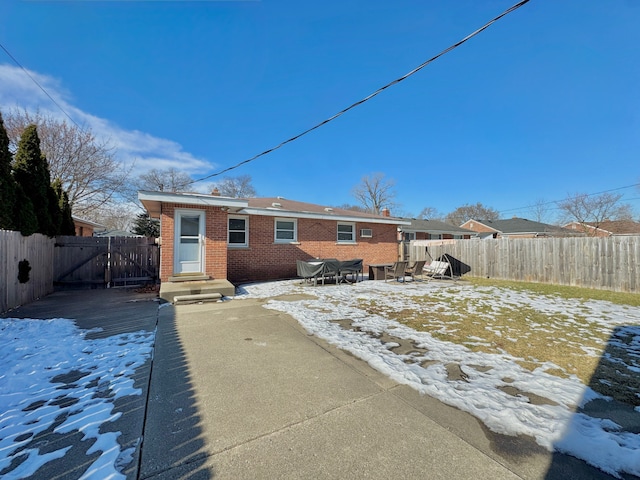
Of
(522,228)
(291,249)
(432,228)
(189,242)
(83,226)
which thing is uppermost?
(522,228)

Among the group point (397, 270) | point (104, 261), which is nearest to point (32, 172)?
point (104, 261)

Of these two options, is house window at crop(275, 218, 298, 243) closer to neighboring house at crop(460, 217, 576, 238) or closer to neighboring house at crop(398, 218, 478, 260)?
neighboring house at crop(398, 218, 478, 260)

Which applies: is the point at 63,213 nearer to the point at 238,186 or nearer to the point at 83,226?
the point at 83,226

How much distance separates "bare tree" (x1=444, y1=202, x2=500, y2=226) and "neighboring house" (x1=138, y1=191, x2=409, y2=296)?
39220 millimetres

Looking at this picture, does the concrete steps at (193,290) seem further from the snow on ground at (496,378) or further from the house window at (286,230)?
the house window at (286,230)

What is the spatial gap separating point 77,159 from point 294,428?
79.8ft

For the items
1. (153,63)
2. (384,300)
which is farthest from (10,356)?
(153,63)

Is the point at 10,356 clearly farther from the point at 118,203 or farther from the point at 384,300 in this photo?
the point at 118,203

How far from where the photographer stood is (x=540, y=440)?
212 centimetres

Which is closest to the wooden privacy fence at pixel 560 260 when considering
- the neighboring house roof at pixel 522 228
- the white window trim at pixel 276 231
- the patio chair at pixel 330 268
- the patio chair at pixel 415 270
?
the patio chair at pixel 415 270

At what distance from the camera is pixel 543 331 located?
4.95 m

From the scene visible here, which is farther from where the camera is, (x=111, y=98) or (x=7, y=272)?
(x=111, y=98)

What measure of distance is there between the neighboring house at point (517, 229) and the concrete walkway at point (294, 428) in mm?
34380

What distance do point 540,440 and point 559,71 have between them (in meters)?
11.1
